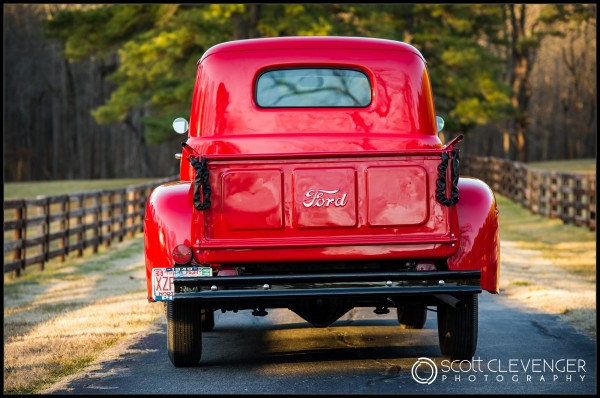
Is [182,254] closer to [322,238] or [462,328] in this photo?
[322,238]

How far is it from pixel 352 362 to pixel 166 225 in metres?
1.74

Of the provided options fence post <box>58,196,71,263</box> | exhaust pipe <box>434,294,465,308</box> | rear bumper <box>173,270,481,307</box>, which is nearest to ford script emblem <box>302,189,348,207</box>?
rear bumper <box>173,270,481,307</box>

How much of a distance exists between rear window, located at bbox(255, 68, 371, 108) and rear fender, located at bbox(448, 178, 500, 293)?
4.98 feet

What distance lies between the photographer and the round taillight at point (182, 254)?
25.1ft

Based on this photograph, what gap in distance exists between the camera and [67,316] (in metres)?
11.6

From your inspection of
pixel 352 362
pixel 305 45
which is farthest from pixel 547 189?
pixel 352 362

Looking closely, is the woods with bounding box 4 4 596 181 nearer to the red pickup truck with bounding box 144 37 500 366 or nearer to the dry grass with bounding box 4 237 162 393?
the dry grass with bounding box 4 237 162 393

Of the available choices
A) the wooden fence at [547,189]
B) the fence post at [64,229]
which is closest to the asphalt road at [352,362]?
the fence post at [64,229]

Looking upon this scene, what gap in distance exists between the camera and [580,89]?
71250 millimetres

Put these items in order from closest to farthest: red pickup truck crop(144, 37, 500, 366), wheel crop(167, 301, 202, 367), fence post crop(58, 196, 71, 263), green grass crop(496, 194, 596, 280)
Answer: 1. red pickup truck crop(144, 37, 500, 366)
2. wheel crop(167, 301, 202, 367)
3. green grass crop(496, 194, 596, 280)
4. fence post crop(58, 196, 71, 263)

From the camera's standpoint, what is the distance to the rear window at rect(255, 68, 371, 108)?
904 cm

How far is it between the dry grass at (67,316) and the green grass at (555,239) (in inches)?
258

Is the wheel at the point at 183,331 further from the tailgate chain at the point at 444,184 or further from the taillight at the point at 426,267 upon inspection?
the tailgate chain at the point at 444,184

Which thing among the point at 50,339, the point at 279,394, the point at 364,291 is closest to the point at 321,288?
the point at 364,291
